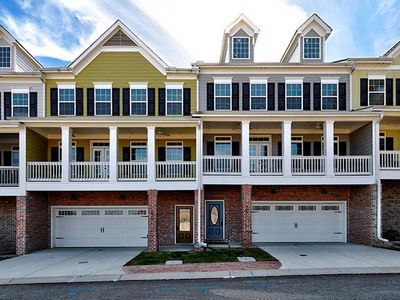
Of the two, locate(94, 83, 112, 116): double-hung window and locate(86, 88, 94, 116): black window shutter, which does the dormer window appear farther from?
locate(86, 88, 94, 116): black window shutter

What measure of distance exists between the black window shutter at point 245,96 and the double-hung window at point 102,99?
7508mm

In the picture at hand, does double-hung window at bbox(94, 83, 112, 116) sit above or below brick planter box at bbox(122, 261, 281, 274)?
above

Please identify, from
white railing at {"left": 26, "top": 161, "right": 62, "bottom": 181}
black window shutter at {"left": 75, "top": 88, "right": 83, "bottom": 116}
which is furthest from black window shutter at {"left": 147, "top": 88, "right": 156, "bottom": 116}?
white railing at {"left": 26, "top": 161, "right": 62, "bottom": 181}

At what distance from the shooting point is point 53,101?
18.0m

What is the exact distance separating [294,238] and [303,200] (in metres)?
2.18

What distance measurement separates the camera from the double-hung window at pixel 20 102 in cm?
1783

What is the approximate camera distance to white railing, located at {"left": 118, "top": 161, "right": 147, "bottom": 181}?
15.9 m

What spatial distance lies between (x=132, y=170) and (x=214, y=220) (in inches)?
217

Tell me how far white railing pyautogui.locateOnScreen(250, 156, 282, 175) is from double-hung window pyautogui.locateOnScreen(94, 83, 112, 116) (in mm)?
8522

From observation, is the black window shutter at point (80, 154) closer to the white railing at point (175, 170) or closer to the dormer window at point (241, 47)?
the white railing at point (175, 170)

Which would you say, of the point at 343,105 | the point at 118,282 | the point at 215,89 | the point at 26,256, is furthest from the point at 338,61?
the point at 26,256

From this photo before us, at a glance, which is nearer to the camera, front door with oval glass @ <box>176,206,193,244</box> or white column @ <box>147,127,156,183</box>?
white column @ <box>147,127,156,183</box>

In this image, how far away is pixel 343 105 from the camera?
17922 mm

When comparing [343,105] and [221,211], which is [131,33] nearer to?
[221,211]
